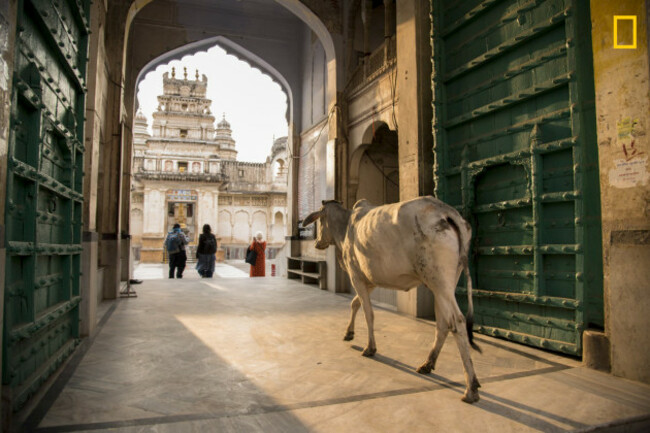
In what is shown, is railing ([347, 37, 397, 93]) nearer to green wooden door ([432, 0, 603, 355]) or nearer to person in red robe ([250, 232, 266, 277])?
green wooden door ([432, 0, 603, 355])

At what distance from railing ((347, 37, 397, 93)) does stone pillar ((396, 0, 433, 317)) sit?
1397 mm

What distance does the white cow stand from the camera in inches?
131

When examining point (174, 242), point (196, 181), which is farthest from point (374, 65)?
point (196, 181)

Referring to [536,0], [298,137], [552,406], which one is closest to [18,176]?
[552,406]

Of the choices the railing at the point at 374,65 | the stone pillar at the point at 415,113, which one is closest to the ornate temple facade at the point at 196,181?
the railing at the point at 374,65

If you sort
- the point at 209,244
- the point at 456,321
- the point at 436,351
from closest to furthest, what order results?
the point at 456,321, the point at 436,351, the point at 209,244

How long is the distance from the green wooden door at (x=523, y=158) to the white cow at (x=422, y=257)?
4.43 ft

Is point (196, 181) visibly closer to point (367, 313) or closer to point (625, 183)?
point (367, 313)

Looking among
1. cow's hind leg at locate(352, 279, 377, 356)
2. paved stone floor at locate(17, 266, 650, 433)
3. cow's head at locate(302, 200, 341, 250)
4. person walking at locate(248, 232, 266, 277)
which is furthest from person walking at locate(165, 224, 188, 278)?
cow's hind leg at locate(352, 279, 377, 356)

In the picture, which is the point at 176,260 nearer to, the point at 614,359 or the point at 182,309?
the point at 182,309

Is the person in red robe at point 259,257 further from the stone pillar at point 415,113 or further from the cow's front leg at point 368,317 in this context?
the cow's front leg at point 368,317

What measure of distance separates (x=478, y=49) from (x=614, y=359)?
398cm

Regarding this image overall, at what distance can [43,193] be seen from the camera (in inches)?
136

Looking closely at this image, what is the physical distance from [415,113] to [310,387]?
465 cm
